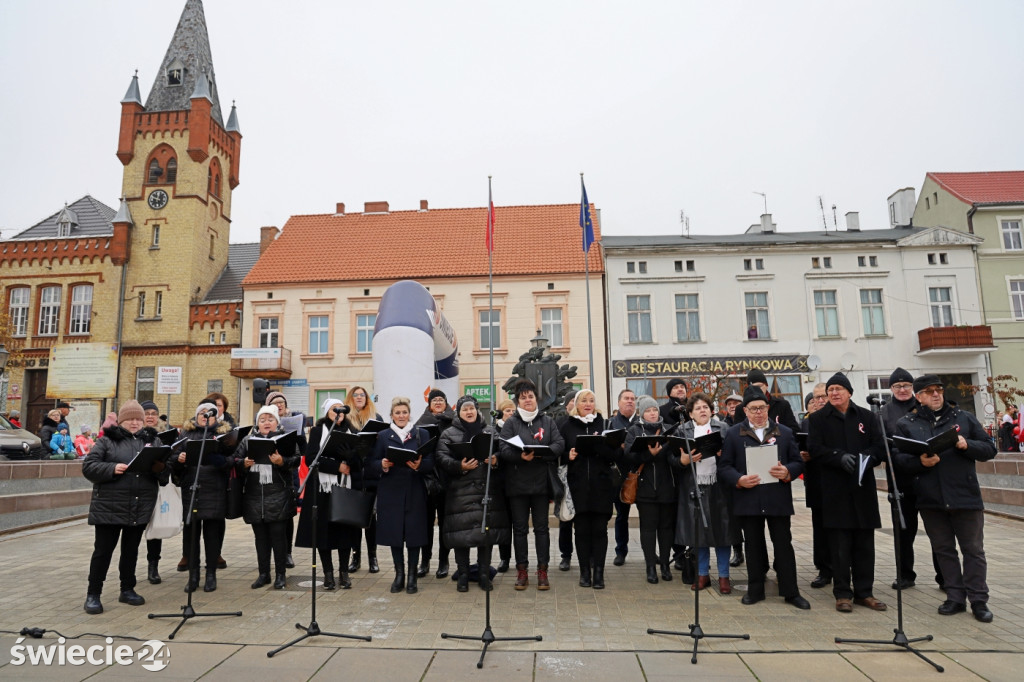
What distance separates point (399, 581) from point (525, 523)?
1.34m

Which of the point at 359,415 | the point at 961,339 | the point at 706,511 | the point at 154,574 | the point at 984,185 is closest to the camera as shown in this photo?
the point at 706,511

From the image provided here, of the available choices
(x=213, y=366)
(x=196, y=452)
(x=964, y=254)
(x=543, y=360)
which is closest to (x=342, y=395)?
(x=213, y=366)

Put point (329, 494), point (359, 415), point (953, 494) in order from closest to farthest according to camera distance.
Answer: point (953, 494)
point (329, 494)
point (359, 415)

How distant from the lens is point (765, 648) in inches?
184

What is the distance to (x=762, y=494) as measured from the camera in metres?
5.83

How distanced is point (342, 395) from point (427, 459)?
21.9 meters

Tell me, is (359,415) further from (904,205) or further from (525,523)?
(904,205)

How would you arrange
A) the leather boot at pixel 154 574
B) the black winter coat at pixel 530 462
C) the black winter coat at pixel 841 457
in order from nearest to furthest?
the black winter coat at pixel 841 457 → the black winter coat at pixel 530 462 → the leather boot at pixel 154 574

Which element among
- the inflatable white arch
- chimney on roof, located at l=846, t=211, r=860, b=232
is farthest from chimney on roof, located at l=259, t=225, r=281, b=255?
chimney on roof, located at l=846, t=211, r=860, b=232

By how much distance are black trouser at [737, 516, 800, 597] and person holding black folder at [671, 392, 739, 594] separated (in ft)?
1.00

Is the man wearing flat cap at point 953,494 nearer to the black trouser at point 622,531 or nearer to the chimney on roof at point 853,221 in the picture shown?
the black trouser at point 622,531

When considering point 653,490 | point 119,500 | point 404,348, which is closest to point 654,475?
point 653,490

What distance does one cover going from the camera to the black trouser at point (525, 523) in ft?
21.4

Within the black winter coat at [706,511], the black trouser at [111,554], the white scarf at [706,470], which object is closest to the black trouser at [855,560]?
the black winter coat at [706,511]
